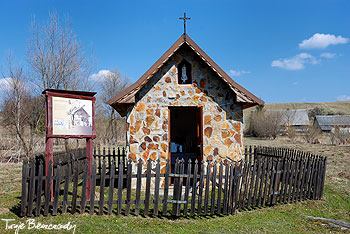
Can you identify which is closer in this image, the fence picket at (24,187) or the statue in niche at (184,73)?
the fence picket at (24,187)

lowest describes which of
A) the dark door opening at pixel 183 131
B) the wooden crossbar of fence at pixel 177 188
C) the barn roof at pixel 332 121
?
the wooden crossbar of fence at pixel 177 188

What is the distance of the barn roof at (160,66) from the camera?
26.7 ft

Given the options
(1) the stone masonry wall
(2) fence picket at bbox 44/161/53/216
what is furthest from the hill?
(2) fence picket at bbox 44/161/53/216

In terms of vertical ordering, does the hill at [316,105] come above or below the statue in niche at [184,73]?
above

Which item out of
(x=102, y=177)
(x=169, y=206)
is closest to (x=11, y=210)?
(x=102, y=177)

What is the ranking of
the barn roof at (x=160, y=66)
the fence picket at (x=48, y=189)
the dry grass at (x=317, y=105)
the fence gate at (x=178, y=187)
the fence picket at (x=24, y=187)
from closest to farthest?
the fence picket at (x=24, y=187) < the fence picket at (x=48, y=189) < the fence gate at (x=178, y=187) < the barn roof at (x=160, y=66) < the dry grass at (x=317, y=105)

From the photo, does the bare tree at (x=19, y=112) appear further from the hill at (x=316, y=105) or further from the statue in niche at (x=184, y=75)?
the hill at (x=316, y=105)

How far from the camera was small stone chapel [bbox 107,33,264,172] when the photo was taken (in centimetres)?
851

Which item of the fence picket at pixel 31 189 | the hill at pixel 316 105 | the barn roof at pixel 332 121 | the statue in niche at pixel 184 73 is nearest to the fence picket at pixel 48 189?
the fence picket at pixel 31 189

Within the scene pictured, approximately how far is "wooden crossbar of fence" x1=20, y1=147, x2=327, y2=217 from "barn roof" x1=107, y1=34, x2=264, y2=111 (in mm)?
2044

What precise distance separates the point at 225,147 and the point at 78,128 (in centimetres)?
467

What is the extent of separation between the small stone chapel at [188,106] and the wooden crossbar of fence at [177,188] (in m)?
1.07

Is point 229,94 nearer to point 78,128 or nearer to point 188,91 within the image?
point 188,91

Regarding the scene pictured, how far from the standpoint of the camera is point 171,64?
28.4 ft
